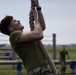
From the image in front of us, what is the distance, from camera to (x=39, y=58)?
5.39 metres

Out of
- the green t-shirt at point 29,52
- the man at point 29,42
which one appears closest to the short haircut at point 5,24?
the man at point 29,42

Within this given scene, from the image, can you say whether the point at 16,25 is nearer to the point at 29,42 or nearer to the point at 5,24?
the point at 5,24

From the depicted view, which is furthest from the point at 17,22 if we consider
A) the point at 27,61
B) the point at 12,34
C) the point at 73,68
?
the point at 73,68

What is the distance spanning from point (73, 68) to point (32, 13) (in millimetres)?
10894

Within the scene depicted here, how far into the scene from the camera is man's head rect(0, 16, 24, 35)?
5.49 m

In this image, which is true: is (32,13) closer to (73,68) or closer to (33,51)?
(33,51)

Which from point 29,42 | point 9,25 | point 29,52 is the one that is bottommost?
point 29,52

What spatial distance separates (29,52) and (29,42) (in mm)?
137

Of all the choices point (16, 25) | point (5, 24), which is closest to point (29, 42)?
point (16, 25)

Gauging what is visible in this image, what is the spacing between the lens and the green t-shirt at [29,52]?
5.39 metres

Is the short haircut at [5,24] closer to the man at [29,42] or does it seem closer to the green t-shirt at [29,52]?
the man at [29,42]

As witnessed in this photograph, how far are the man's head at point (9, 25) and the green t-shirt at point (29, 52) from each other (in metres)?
0.10

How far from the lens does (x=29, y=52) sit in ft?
17.8

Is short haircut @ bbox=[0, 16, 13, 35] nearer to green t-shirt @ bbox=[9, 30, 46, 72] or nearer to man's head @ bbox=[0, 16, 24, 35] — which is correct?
man's head @ bbox=[0, 16, 24, 35]
